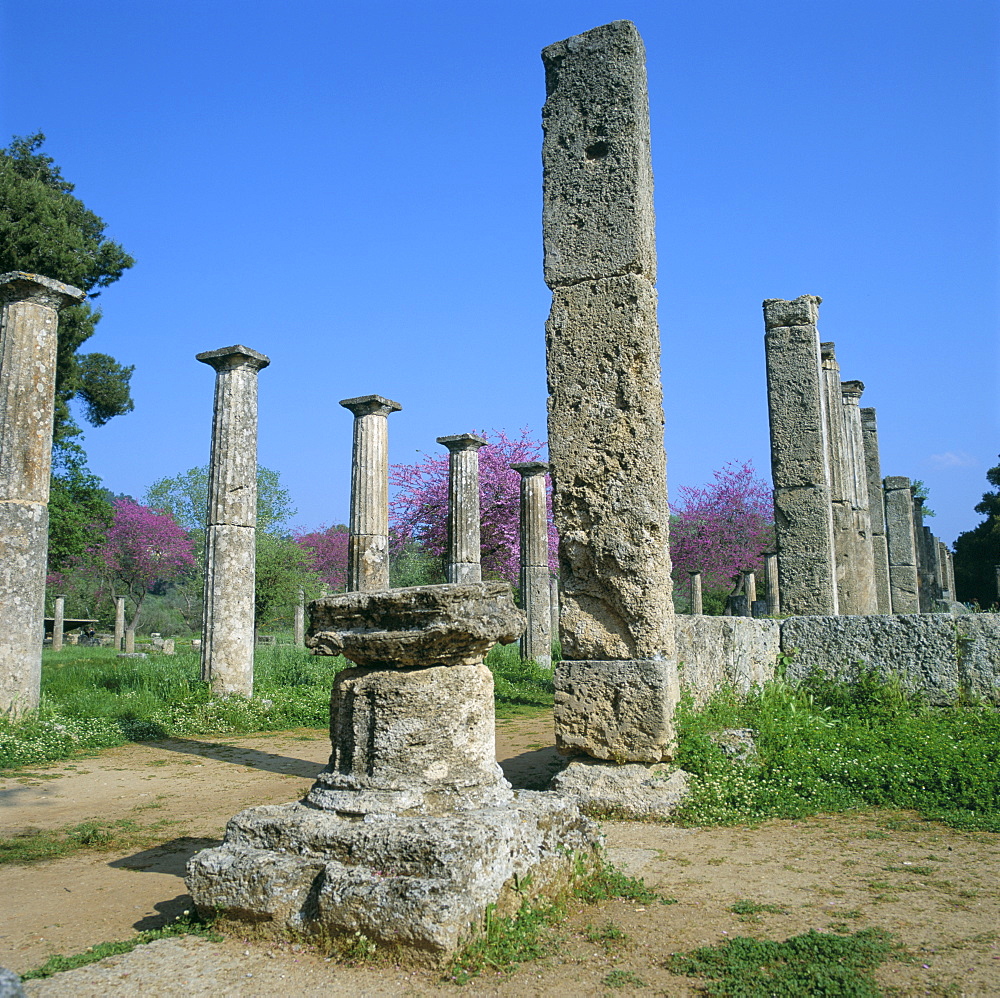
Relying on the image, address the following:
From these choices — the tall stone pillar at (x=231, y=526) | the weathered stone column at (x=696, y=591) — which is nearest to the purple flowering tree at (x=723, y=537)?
the weathered stone column at (x=696, y=591)

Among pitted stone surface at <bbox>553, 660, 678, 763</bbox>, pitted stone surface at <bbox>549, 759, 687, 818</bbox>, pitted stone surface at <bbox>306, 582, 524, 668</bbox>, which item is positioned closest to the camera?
pitted stone surface at <bbox>306, 582, 524, 668</bbox>

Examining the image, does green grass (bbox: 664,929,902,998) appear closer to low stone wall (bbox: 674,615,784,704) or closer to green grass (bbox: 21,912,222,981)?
green grass (bbox: 21,912,222,981)

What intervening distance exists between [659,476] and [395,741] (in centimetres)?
299

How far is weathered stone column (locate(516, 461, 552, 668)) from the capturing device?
1803 centimetres

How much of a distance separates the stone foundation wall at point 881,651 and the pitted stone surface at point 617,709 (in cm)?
106

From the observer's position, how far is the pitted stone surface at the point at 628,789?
18.8 ft

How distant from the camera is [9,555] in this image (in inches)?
366

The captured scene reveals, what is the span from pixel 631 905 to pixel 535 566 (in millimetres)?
14248

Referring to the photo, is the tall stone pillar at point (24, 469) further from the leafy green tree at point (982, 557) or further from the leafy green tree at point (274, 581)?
the leafy green tree at point (982, 557)

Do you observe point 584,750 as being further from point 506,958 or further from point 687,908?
point 506,958

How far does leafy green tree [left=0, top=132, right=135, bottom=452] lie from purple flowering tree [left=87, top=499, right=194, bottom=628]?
47.5ft

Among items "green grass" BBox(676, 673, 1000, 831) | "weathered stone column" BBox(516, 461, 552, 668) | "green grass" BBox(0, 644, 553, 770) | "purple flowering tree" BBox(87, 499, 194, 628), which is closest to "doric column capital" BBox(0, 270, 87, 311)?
"green grass" BBox(0, 644, 553, 770)

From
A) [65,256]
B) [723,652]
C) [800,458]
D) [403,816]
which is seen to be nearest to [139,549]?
[65,256]

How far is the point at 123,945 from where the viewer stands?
11.7 feet
